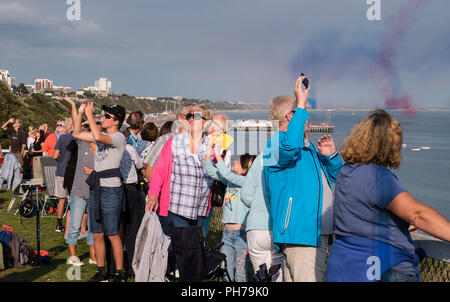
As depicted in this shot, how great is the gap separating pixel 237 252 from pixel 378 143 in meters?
2.67

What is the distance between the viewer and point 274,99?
3.68 metres

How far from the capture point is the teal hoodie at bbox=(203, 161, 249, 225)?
4637 mm

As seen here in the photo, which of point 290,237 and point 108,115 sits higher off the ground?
point 108,115

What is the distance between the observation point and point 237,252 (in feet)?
16.5

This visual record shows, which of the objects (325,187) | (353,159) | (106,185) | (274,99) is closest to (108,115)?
(106,185)

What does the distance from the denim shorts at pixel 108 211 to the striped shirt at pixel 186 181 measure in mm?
948

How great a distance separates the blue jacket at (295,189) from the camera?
3.19 meters

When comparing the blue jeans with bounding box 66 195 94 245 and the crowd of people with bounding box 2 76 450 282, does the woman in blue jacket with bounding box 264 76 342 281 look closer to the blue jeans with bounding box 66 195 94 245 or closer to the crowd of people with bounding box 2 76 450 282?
the crowd of people with bounding box 2 76 450 282

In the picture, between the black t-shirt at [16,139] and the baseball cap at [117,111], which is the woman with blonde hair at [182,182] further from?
the black t-shirt at [16,139]

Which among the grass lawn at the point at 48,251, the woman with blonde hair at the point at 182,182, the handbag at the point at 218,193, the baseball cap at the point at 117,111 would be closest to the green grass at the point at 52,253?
the grass lawn at the point at 48,251

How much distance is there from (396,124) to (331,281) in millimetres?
1029

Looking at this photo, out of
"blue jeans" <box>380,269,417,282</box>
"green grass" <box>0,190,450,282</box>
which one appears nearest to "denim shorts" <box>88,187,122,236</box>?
"green grass" <box>0,190,450,282</box>

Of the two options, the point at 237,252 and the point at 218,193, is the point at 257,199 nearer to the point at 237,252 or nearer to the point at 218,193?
the point at 218,193
